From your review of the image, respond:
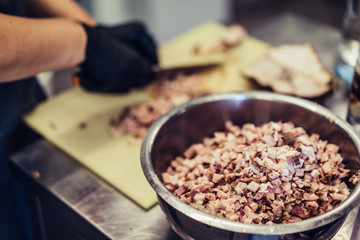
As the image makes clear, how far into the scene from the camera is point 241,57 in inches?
80.2

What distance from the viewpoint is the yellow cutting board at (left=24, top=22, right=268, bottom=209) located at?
4.54ft

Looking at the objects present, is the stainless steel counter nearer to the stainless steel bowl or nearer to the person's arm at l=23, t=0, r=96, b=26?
the stainless steel bowl

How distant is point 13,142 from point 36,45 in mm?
567

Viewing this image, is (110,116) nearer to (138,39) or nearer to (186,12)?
(138,39)

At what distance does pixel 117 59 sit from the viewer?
1615 millimetres

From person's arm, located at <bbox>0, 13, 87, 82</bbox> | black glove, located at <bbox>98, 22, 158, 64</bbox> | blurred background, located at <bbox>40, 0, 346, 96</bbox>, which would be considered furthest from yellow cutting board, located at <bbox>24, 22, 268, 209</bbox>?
blurred background, located at <bbox>40, 0, 346, 96</bbox>

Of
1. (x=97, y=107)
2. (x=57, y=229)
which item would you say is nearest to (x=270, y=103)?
(x=97, y=107)

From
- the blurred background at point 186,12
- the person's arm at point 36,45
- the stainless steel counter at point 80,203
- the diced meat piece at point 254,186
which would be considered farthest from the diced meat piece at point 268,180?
the blurred background at point 186,12

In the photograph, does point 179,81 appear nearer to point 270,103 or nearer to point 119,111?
point 119,111

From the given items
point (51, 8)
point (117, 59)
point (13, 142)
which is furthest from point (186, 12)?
point (13, 142)

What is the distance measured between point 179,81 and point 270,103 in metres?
0.64

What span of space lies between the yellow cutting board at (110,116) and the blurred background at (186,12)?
57 cm

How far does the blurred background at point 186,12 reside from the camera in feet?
11.3

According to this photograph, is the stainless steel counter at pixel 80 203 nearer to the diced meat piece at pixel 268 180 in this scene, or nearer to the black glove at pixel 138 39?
the diced meat piece at pixel 268 180
